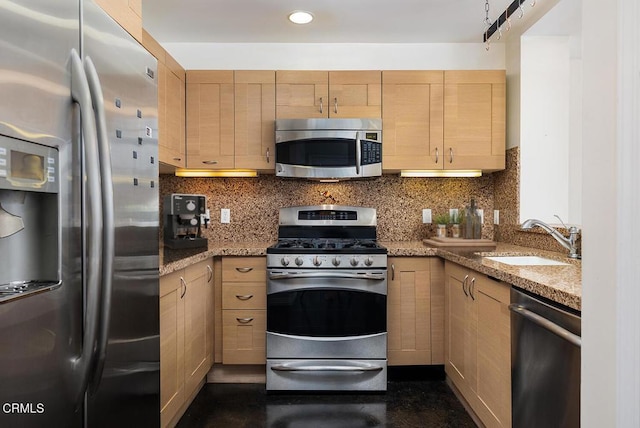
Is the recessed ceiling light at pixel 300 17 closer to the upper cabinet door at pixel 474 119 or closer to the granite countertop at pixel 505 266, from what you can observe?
the upper cabinet door at pixel 474 119

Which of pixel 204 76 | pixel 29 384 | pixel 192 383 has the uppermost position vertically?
pixel 204 76

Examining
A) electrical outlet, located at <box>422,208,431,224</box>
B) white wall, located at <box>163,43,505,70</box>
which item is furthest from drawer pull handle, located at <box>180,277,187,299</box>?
electrical outlet, located at <box>422,208,431,224</box>

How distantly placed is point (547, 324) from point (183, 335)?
1.69m

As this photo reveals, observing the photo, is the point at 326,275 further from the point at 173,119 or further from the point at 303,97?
the point at 173,119

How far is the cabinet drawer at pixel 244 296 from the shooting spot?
100.0 inches

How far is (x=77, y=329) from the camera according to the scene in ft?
2.73

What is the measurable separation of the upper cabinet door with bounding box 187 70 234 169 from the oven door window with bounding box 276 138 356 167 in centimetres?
42

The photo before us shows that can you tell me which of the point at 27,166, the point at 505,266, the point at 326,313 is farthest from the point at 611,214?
the point at 326,313

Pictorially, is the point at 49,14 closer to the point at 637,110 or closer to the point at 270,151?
the point at 637,110

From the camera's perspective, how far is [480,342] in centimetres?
191

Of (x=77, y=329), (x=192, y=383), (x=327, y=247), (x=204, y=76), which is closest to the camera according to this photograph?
(x=77, y=329)

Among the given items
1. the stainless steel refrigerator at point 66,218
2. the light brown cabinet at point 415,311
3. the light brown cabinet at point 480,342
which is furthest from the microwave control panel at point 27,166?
the light brown cabinet at point 415,311

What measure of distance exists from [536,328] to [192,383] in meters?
1.80

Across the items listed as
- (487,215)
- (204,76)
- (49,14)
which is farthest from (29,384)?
(487,215)
